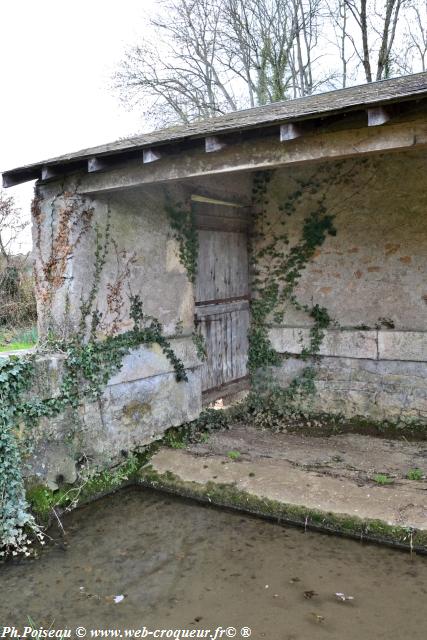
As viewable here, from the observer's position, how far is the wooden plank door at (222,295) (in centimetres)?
609

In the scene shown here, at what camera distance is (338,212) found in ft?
20.1

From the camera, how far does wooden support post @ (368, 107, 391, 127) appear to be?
3107 mm

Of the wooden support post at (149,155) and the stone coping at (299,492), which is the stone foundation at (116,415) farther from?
the wooden support post at (149,155)

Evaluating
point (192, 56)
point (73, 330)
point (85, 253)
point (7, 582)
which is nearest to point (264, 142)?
point (85, 253)

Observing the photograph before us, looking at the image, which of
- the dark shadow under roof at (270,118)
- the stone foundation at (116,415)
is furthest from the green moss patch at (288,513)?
the dark shadow under roof at (270,118)

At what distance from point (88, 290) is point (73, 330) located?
398 mm

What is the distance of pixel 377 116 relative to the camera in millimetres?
3119

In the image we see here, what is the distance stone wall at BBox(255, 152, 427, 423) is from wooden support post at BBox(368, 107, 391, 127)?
280 centimetres

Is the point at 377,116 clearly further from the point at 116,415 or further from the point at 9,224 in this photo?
the point at 9,224

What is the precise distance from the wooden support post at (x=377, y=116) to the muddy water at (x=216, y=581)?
2931mm

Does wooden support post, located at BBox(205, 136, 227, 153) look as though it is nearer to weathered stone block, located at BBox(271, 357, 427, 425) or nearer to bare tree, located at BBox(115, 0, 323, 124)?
weathered stone block, located at BBox(271, 357, 427, 425)

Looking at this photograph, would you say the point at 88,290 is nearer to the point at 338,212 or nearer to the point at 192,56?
the point at 338,212

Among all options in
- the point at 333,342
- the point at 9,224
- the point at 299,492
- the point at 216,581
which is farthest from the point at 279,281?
the point at 9,224

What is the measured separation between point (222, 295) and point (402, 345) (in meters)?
2.22
